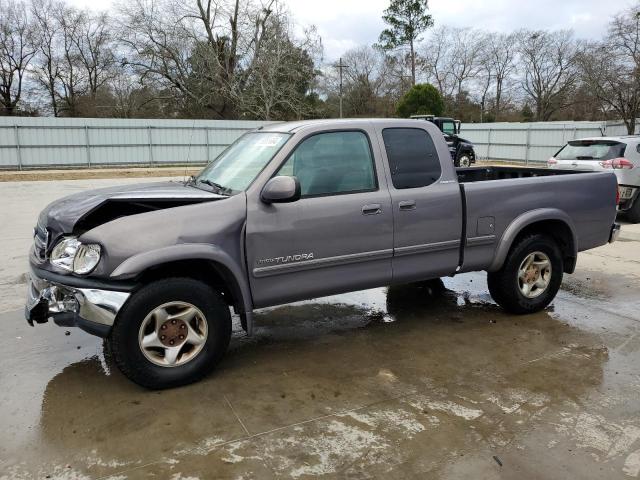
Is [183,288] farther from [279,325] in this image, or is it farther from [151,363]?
[279,325]

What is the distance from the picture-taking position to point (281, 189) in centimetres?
376

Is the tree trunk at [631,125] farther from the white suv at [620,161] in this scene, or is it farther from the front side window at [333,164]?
the front side window at [333,164]

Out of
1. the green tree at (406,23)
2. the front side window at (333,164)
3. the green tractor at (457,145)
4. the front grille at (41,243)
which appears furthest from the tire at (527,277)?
the green tree at (406,23)

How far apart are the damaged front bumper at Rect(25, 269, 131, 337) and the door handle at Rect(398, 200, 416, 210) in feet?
7.40

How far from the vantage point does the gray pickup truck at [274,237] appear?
354cm

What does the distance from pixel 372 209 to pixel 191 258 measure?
1516 mm

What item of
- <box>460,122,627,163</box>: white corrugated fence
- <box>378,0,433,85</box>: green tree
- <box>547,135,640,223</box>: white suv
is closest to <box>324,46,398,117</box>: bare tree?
<box>378,0,433,85</box>: green tree

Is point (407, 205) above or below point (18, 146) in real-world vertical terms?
below

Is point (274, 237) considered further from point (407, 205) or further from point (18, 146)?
point (18, 146)

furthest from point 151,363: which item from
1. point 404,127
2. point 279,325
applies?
point 404,127

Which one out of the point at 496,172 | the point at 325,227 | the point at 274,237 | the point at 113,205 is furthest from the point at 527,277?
the point at 113,205

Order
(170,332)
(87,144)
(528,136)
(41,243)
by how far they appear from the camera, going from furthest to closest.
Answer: (528,136), (87,144), (41,243), (170,332)

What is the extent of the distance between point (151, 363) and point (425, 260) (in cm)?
242

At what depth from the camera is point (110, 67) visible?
4544 cm
